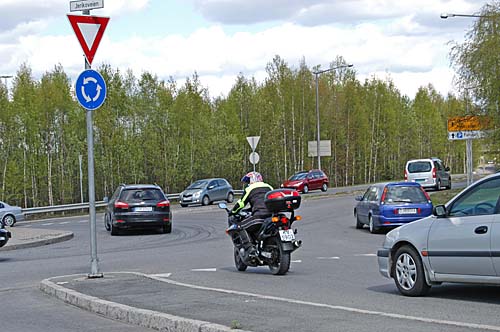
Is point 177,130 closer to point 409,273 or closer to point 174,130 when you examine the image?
point 174,130

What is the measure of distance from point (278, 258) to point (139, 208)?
41.7 ft

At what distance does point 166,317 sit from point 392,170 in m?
100

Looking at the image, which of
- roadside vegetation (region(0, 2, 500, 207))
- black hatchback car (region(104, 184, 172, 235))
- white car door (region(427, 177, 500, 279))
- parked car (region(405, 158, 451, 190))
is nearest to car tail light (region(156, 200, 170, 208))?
black hatchback car (region(104, 184, 172, 235))

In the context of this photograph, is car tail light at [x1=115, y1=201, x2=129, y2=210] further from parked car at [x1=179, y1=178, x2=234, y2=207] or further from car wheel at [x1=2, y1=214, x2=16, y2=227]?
parked car at [x1=179, y1=178, x2=234, y2=207]

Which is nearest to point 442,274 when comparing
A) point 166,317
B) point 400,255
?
point 400,255

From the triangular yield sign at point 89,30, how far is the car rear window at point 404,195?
1309cm

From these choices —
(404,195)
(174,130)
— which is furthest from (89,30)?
(174,130)

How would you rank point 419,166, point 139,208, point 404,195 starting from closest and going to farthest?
point 404,195 < point 139,208 < point 419,166

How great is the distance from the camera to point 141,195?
25969 millimetres

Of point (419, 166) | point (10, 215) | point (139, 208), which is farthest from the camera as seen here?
point (419, 166)

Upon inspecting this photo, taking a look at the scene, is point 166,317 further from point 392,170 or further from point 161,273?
point 392,170

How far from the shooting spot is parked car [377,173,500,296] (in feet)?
30.9

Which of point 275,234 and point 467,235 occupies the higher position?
point 467,235

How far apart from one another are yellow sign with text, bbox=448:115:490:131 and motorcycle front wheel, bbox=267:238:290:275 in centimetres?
1801
